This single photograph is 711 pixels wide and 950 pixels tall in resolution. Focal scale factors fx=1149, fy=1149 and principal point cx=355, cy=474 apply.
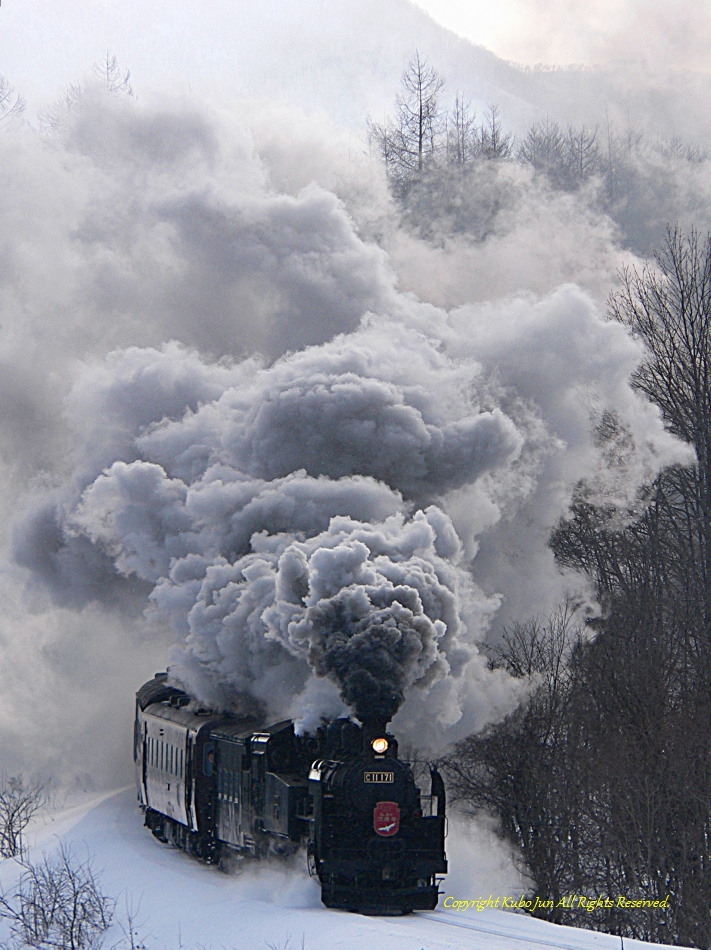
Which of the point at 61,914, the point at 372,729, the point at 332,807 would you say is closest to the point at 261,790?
the point at 332,807

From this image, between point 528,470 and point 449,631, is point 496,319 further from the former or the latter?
point 449,631

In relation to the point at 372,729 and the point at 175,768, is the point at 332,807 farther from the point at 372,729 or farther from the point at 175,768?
the point at 175,768

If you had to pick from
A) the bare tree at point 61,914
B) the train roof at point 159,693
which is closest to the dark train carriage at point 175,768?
the train roof at point 159,693

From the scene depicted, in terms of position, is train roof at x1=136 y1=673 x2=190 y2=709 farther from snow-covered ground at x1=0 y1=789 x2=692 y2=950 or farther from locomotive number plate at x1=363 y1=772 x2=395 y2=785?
locomotive number plate at x1=363 y1=772 x2=395 y2=785

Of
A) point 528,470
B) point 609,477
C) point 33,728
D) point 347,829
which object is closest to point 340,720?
point 347,829

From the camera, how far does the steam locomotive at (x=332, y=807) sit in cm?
1423

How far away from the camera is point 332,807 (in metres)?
14.2

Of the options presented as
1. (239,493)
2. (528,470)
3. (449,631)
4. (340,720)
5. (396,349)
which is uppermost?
(396,349)

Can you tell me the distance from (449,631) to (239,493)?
517 cm

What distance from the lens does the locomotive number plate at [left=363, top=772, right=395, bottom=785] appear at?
14.4 metres

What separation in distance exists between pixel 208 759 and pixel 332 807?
450cm

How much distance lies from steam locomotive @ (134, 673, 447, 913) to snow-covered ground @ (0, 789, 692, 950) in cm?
42

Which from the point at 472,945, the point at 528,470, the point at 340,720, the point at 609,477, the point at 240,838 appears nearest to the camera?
the point at 472,945

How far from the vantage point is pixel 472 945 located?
39.2ft
